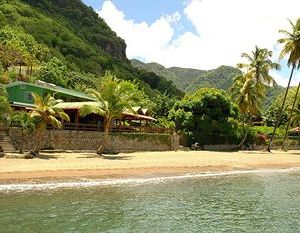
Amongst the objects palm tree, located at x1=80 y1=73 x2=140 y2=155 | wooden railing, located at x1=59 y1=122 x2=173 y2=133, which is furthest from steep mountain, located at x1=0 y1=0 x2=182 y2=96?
palm tree, located at x1=80 y1=73 x2=140 y2=155

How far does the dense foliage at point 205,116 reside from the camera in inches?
2212

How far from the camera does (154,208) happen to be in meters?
20.0

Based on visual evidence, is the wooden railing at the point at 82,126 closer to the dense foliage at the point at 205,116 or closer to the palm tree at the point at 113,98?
the palm tree at the point at 113,98

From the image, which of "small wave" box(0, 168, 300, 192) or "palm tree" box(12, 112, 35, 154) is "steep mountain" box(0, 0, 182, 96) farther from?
"small wave" box(0, 168, 300, 192)

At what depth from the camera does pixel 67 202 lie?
66.2 feet

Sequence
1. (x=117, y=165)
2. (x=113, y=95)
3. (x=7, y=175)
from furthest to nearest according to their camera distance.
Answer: (x=113, y=95) < (x=117, y=165) < (x=7, y=175)

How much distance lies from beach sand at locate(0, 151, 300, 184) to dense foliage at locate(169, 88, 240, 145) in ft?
38.0

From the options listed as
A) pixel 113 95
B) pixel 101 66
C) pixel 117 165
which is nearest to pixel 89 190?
pixel 117 165

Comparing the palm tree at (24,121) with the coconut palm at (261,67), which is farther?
the coconut palm at (261,67)

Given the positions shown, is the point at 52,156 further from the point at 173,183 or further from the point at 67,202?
the point at 67,202

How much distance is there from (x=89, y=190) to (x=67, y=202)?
3.62m

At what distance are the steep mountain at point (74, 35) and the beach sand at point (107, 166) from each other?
89592 mm

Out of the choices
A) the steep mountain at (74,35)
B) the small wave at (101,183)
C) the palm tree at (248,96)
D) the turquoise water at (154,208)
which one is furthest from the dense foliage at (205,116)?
the steep mountain at (74,35)

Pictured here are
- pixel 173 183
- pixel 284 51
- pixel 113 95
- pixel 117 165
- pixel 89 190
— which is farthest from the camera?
pixel 284 51
